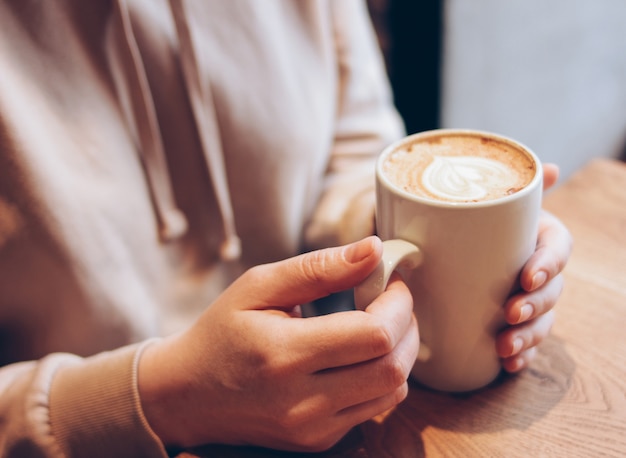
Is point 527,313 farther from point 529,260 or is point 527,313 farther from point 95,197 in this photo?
point 95,197

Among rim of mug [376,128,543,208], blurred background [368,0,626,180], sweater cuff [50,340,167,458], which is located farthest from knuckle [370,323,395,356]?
blurred background [368,0,626,180]

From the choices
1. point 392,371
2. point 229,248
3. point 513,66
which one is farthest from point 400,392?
point 513,66

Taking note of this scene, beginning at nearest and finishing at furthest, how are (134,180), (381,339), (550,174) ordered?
(381,339), (550,174), (134,180)

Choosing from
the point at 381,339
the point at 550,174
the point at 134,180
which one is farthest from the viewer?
the point at 134,180

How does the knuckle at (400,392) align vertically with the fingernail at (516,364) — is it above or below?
above

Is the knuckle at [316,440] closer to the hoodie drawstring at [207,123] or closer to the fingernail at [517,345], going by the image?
the fingernail at [517,345]

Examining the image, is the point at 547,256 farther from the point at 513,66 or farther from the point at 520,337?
the point at 513,66

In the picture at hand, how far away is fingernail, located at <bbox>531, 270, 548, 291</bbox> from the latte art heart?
3.3 inches

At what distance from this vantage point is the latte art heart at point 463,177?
18.5 inches

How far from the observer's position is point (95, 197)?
650mm

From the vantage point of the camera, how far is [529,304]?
1.57 feet

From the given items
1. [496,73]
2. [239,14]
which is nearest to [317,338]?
[239,14]

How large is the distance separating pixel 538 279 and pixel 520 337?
0.21 feet

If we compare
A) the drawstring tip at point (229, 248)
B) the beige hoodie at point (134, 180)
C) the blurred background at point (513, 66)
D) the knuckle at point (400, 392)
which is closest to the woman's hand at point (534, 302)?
the knuckle at point (400, 392)
